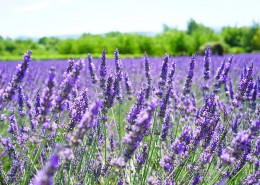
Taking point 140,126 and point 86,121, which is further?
point 140,126

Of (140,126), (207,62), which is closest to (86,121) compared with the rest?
(140,126)

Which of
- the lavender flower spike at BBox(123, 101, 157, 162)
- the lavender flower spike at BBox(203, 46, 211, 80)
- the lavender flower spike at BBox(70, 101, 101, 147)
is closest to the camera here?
the lavender flower spike at BBox(70, 101, 101, 147)

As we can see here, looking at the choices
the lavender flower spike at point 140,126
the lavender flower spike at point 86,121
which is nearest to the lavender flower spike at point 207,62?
the lavender flower spike at point 140,126

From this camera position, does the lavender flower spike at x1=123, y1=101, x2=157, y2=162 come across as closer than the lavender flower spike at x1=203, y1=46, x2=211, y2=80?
Yes

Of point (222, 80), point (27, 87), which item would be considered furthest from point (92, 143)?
point (27, 87)

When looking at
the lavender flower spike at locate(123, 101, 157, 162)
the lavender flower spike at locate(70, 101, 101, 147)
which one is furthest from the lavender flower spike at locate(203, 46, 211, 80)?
the lavender flower spike at locate(70, 101, 101, 147)

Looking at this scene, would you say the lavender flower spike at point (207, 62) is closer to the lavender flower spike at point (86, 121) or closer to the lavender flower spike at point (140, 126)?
the lavender flower spike at point (140, 126)

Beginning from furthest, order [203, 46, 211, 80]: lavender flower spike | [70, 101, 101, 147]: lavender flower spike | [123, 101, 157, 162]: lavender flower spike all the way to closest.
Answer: [203, 46, 211, 80]: lavender flower spike
[123, 101, 157, 162]: lavender flower spike
[70, 101, 101, 147]: lavender flower spike

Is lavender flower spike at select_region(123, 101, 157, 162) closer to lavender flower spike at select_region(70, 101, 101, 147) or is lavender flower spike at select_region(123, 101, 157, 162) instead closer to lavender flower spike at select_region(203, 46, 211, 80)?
lavender flower spike at select_region(70, 101, 101, 147)

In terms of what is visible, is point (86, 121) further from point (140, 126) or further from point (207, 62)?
point (207, 62)

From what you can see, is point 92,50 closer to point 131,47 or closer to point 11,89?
point 131,47

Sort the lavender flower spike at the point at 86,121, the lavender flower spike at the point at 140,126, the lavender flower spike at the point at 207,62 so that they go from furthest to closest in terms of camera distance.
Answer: the lavender flower spike at the point at 207,62, the lavender flower spike at the point at 140,126, the lavender flower spike at the point at 86,121

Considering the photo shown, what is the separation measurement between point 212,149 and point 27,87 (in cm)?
510

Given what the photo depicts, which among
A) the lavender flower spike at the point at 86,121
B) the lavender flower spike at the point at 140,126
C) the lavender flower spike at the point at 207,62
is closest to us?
the lavender flower spike at the point at 86,121
